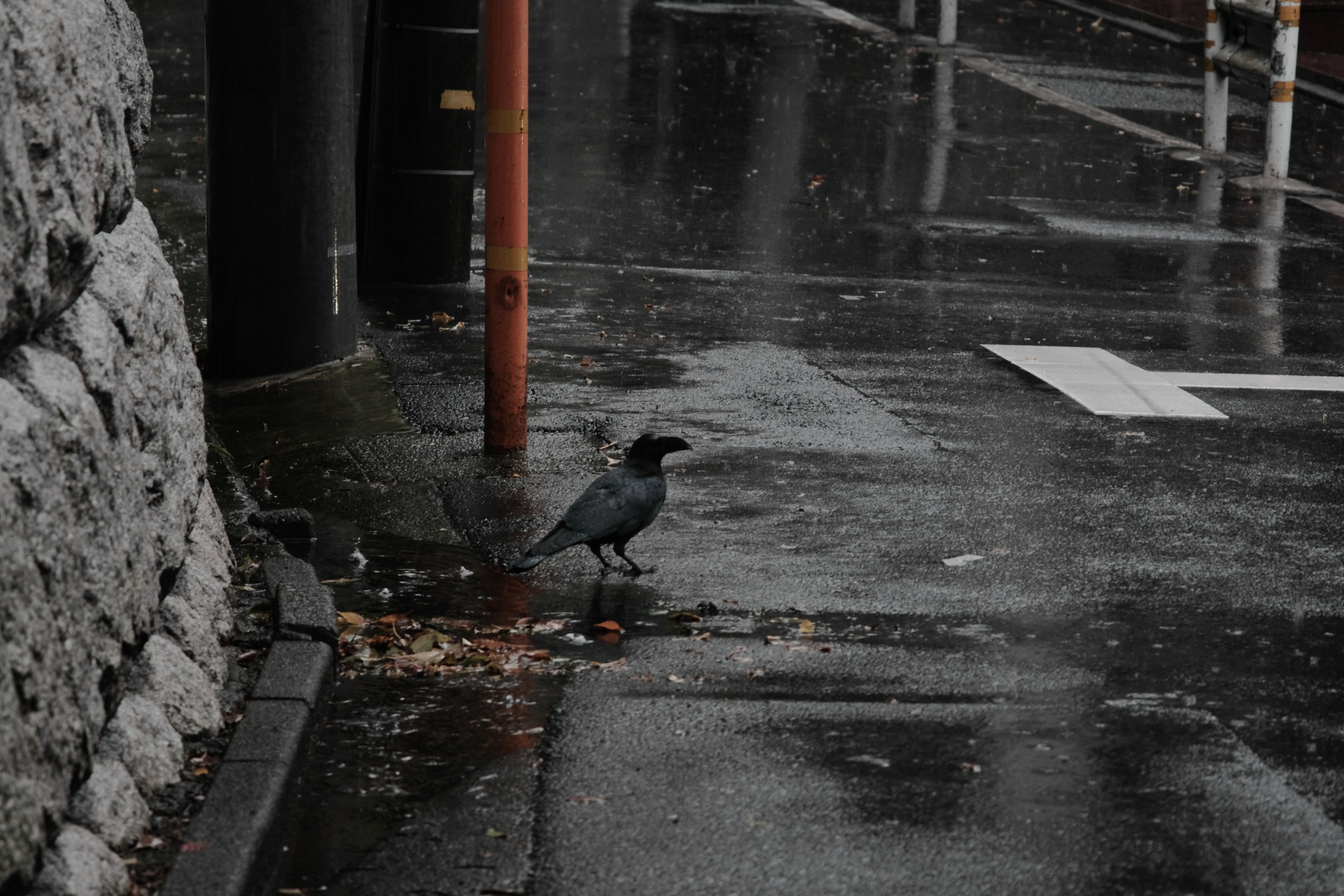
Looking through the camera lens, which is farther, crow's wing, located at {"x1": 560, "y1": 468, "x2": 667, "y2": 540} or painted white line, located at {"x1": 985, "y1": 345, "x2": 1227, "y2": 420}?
painted white line, located at {"x1": 985, "y1": 345, "x2": 1227, "y2": 420}

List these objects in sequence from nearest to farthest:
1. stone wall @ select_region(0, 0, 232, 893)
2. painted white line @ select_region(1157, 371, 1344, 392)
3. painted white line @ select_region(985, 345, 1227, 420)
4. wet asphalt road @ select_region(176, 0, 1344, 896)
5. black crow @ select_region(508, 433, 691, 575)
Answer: stone wall @ select_region(0, 0, 232, 893)
wet asphalt road @ select_region(176, 0, 1344, 896)
black crow @ select_region(508, 433, 691, 575)
painted white line @ select_region(985, 345, 1227, 420)
painted white line @ select_region(1157, 371, 1344, 392)

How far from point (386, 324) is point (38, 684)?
281 inches

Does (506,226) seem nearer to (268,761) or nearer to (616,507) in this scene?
(616,507)

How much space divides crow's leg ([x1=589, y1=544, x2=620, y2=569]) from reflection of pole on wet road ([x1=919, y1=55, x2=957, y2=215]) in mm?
8499

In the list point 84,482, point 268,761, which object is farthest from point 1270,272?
point 84,482

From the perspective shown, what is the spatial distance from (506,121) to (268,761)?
12.4ft

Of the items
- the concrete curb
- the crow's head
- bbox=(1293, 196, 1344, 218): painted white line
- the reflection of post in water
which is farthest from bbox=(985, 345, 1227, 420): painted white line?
bbox=(1293, 196, 1344, 218): painted white line

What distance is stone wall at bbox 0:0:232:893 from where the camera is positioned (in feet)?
10.5

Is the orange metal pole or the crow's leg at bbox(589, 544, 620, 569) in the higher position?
the orange metal pole

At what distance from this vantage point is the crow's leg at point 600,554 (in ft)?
20.3

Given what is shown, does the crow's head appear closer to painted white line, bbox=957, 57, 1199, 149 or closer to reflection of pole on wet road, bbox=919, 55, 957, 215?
reflection of pole on wet road, bbox=919, 55, 957, 215

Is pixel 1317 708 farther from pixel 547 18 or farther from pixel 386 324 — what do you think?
pixel 547 18

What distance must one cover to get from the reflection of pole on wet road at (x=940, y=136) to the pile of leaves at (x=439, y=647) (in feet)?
30.5

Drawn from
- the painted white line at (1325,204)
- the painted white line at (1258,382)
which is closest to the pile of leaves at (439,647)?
the painted white line at (1258,382)
